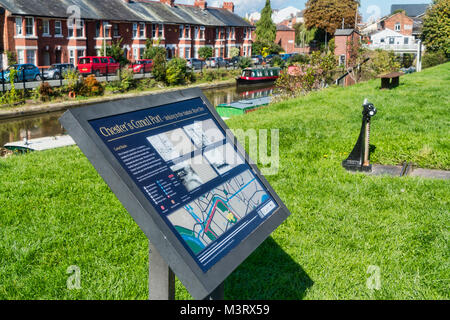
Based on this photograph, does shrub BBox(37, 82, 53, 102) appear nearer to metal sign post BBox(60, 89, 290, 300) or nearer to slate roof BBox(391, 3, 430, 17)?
metal sign post BBox(60, 89, 290, 300)

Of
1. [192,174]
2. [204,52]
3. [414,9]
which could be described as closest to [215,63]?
[204,52]

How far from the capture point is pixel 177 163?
3.20 m

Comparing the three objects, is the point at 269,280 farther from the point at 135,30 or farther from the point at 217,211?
the point at 135,30

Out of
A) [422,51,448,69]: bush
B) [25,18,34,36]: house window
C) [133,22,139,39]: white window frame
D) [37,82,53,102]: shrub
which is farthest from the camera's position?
[133,22,139,39]: white window frame

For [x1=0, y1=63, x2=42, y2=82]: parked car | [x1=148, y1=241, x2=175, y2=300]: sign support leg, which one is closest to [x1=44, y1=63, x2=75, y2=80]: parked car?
[x1=0, y1=63, x2=42, y2=82]: parked car

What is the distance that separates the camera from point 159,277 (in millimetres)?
3045

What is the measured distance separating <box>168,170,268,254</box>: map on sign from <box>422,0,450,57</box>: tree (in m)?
48.0

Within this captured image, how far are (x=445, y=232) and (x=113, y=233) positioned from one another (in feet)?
12.5

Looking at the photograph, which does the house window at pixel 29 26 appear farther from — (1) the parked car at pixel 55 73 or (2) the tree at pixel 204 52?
(2) the tree at pixel 204 52

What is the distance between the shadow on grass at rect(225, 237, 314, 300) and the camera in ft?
14.4

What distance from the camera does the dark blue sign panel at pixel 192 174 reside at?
114 inches

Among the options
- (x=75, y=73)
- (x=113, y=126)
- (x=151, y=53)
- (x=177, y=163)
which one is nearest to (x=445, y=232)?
(x=177, y=163)

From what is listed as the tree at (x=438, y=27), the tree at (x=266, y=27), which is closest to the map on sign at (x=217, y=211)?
the tree at (x=438, y=27)

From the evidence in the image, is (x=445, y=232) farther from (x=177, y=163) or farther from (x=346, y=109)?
(x=346, y=109)
